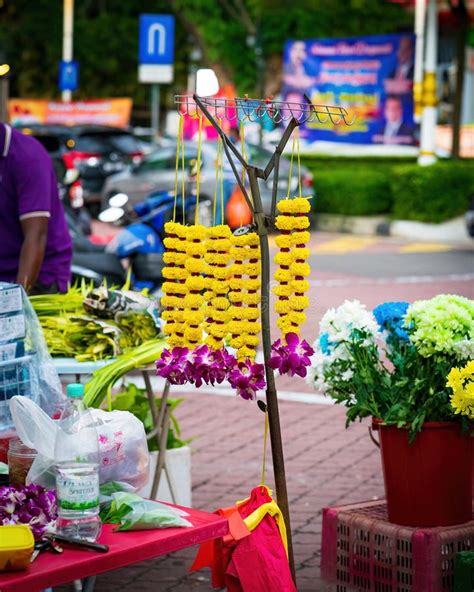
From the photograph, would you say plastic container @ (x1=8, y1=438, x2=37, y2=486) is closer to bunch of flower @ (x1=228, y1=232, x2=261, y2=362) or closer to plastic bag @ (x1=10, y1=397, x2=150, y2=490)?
plastic bag @ (x1=10, y1=397, x2=150, y2=490)

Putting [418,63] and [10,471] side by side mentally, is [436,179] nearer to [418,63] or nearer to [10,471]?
[418,63]

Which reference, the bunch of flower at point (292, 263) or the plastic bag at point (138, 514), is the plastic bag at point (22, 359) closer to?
the plastic bag at point (138, 514)

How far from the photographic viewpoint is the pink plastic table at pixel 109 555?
132 inches

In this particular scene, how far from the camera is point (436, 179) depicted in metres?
21.0

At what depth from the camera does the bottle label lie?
3562 millimetres

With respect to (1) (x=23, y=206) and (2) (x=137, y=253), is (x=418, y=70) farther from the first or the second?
(1) (x=23, y=206)

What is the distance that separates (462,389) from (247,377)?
0.77m

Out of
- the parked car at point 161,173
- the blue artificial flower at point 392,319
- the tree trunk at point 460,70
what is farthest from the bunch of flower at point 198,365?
the tree trunk at point 460,70

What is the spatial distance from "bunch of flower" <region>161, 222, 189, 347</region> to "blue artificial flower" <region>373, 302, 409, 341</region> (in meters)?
1.03

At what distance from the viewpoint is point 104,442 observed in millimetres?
3982

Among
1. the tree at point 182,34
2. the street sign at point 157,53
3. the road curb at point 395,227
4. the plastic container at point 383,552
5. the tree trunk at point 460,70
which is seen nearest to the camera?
the plastic container at point 383,552

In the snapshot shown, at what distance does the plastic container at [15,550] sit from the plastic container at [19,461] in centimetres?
57

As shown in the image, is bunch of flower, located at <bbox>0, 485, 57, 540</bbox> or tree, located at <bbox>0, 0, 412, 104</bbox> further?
tree, located at <bbox>0, 0, 412, 104</bbox>

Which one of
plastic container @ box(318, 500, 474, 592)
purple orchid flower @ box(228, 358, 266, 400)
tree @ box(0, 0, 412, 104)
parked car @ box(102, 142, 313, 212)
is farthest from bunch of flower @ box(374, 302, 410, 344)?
tree @ box(0, 0, 412, 104)
